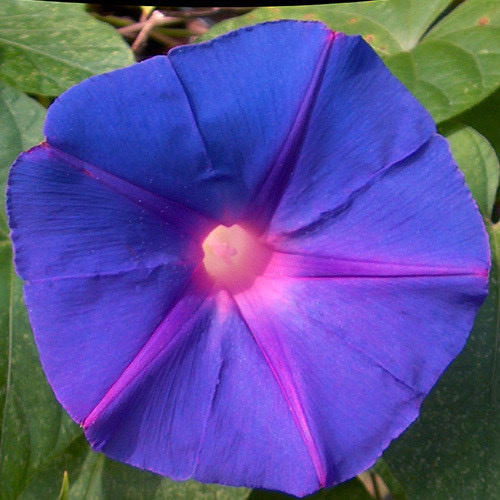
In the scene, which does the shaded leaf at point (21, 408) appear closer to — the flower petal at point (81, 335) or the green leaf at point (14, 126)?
the green leaf at point (14, 126)

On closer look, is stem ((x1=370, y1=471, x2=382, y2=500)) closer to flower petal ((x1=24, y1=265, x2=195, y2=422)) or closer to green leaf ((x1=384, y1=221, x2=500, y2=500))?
green leaf ((x1=384, y1=221, x2=500, y2=500))

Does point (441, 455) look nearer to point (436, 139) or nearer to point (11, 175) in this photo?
point (436, 139)

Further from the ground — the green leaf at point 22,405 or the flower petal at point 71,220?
the flower petal at point 71,220

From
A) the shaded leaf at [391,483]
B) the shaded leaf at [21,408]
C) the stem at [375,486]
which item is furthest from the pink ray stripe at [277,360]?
the stem at [375,486]

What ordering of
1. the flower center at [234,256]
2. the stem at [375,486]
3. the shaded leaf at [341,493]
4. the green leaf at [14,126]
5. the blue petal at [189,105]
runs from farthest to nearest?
the stem at [375,486] < the shaded leaf at [341,493] < the green leaf at [14,126] < the flower center at [234,256] < the blue petal at [189,105]

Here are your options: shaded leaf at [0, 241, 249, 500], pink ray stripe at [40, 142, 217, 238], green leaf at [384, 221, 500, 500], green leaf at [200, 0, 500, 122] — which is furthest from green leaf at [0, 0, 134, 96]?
green leaf at [384, 221, 500, 500]

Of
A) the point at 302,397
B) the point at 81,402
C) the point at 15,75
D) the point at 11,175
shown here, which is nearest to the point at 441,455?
the point at 302,397
